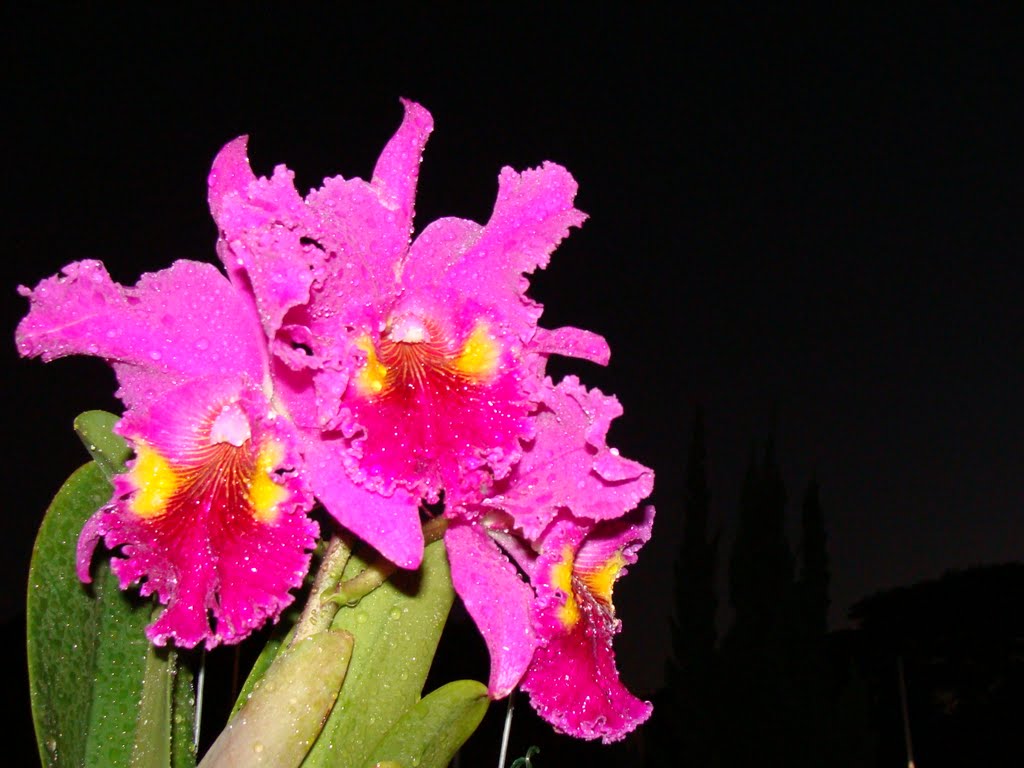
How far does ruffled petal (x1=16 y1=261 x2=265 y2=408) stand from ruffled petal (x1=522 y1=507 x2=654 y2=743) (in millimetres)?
270

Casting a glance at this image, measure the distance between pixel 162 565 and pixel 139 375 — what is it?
0.47ft

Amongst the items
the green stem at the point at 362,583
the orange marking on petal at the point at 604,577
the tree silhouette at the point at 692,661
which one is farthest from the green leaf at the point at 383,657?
the tree silhouette at the point at 692,661

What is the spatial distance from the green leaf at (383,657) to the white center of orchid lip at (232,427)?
14cm

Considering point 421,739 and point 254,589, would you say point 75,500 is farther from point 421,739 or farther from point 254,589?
point 421,739

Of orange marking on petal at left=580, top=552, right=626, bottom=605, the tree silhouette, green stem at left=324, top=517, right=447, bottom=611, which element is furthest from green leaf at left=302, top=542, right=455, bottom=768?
the tree silhouette

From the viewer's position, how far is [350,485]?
24.5 inches

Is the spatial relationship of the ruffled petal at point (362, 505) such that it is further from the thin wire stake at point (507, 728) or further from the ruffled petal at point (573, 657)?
the thin wire stake at point (507, 728)

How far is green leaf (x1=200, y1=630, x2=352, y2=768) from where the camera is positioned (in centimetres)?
62

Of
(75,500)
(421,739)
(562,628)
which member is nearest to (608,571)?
(562,628)

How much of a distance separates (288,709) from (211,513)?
0.14 m

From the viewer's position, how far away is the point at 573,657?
2.36ft

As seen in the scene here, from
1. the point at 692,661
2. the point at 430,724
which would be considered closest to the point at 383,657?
the point at 430,724

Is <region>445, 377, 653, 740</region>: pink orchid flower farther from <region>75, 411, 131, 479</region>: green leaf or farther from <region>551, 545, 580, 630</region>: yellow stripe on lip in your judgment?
<region>75, 411, 131, 479</region>: green leaf

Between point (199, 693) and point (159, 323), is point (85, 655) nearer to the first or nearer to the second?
point (199, 693)
